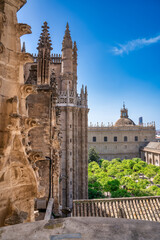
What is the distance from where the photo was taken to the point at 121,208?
8.34 metres

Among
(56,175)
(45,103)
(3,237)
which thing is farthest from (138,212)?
(3,237)

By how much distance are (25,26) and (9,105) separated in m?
1.27

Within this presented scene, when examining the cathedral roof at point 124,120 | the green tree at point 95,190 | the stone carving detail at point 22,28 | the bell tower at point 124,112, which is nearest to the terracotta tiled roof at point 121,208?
the stone carving detail at point 22,28

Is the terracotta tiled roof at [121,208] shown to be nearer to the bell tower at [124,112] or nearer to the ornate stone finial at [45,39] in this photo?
the ornate stone finial at [45,39]

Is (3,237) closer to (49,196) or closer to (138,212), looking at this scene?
(49,196)

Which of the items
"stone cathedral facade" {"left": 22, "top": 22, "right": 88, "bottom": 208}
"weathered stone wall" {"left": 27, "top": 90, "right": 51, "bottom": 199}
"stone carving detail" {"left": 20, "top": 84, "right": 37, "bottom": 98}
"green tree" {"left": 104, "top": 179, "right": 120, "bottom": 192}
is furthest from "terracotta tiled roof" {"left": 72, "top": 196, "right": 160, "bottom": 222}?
"green tree" {"left": 104, "top": 179, "right": 120, "bottom": 192}

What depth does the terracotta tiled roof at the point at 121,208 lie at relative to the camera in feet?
26.4

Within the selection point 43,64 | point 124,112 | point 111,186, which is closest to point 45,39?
point 43,64

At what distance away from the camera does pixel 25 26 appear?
2.57m

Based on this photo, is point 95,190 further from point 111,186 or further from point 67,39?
point 67,39

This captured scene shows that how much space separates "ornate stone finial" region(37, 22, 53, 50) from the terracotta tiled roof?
7.85m

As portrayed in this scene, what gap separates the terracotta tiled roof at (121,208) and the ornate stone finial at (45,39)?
7.85 metres

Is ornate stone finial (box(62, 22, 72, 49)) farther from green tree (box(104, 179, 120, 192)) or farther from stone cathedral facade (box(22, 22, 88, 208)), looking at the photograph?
green tree (box(104, 179, 120, 192))

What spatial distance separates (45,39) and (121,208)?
8.88 meters
